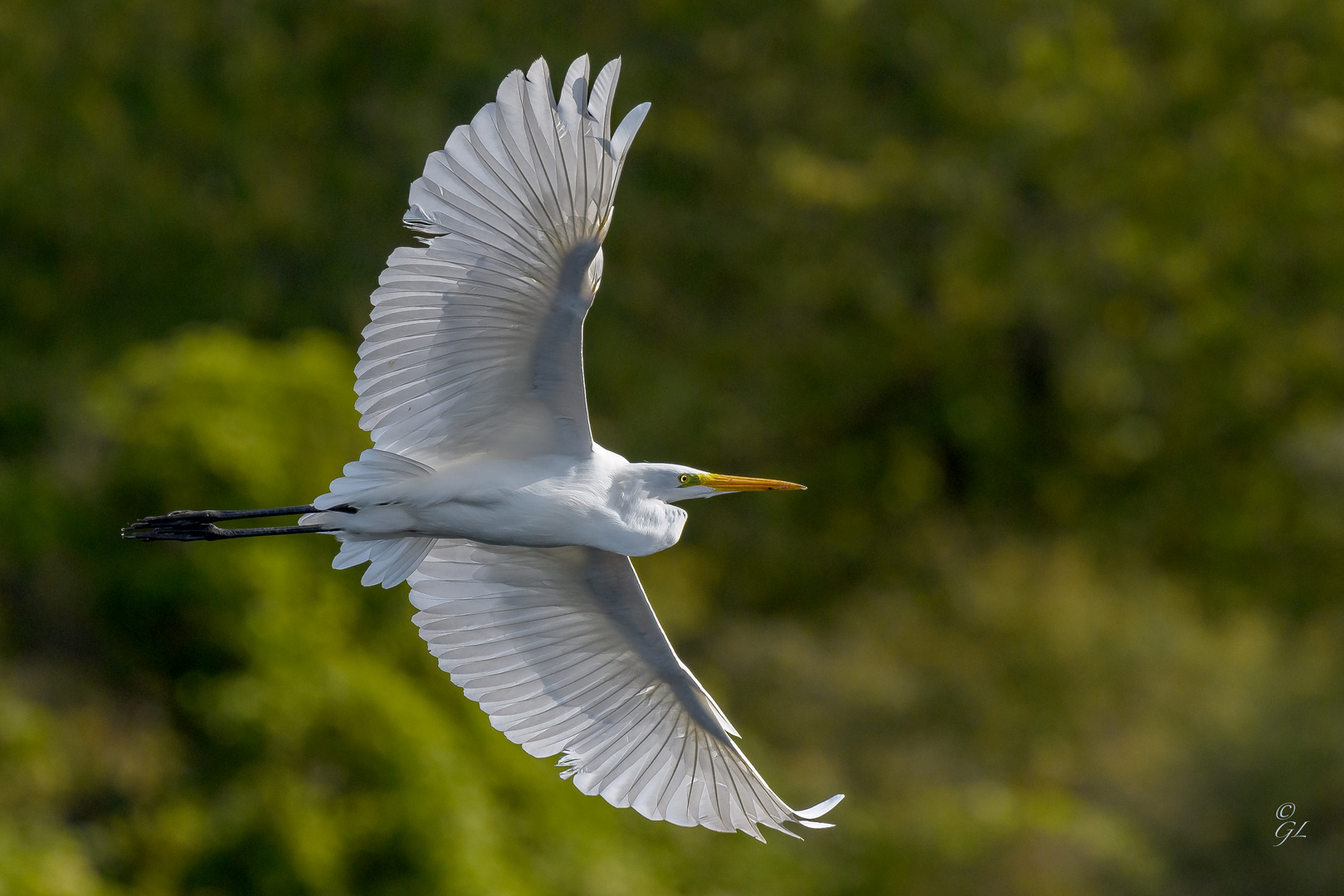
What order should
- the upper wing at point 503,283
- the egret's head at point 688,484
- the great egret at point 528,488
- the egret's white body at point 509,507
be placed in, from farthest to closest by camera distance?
1. the egret's head at point 688,484
2. the egret's white body at point 509,507
3. the great egret at point 528,488
4. the upper wing at point 503,283

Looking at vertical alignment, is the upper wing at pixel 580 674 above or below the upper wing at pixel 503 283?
below

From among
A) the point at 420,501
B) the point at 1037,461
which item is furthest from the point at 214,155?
the point at 420,501

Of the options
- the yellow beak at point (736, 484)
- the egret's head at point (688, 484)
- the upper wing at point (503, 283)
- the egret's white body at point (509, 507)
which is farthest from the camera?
the yellow beak at point (736, 484)

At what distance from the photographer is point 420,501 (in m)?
4.50

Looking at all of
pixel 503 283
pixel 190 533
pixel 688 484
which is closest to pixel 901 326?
pixel 688 484

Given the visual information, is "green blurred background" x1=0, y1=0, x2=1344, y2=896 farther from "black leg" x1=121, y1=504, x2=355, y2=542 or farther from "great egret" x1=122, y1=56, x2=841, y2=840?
"black leg" x1=121, y1=504, x2=355, y2=542

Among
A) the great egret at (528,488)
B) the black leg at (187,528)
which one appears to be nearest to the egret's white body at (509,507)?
the great egret at (528,488)

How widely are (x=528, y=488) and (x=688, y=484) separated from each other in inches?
20.6

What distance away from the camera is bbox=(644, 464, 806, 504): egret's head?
4742mm

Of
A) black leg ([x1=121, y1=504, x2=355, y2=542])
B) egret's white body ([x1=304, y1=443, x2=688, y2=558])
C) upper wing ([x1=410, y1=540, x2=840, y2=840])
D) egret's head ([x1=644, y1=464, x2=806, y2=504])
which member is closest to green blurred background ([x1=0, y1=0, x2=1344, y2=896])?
upper wing ([x1=410, y1=540, x2=840, y2=840])

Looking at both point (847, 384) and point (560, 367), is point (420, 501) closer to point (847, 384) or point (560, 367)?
point (560, 367)

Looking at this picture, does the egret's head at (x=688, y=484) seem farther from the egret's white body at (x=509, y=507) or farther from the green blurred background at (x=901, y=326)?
the green blurred background at (x=901, y=326)

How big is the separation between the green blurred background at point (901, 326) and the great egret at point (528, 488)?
637 centimetres

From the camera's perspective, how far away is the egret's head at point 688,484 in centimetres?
474
